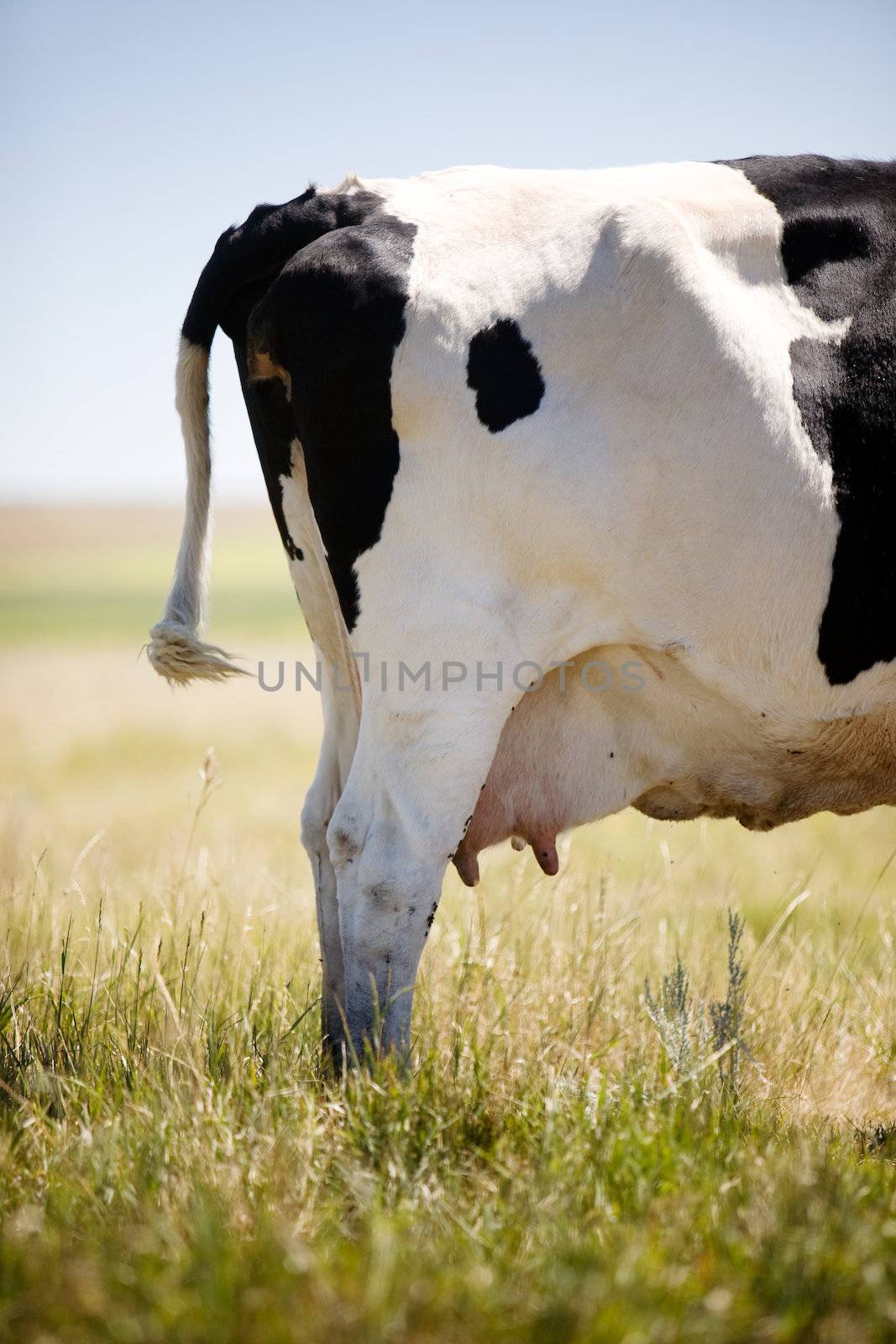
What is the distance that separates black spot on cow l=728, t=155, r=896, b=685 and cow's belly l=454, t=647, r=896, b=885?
23cm

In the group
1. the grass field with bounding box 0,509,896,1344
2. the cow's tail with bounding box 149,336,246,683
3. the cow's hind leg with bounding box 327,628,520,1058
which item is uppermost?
the cow's tail with bounding box 149,336,246,683

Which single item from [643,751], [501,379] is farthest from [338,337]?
[643,751]

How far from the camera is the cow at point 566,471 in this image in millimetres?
2555

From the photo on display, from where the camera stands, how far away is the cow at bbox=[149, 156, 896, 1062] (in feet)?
8.38

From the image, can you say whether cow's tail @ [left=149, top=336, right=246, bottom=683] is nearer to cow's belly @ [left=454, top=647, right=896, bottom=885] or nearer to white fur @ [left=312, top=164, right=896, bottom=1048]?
white fur @ [left=312, top=164, right=896, bottom=1048]

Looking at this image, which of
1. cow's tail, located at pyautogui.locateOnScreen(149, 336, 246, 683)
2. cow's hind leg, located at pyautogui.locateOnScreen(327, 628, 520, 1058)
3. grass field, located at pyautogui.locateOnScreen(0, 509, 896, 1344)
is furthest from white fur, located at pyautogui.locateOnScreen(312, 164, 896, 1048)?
cow's tail, located at pyautogui.locateOnScreen(149, 336, 246, 683)

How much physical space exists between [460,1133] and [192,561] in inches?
68.3

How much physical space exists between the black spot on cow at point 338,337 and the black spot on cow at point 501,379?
21cm

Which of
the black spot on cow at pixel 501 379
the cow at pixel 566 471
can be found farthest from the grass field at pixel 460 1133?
the black spot on cow at pixel 501 379

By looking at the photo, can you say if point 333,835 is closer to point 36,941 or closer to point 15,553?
point 36,941

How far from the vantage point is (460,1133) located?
94.3 inches

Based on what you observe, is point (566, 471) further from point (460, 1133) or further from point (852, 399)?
point (460, 1133)

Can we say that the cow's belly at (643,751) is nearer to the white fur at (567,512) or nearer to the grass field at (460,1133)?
the white fur at (567,512)

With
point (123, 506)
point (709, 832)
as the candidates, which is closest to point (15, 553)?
point (123, 506)
